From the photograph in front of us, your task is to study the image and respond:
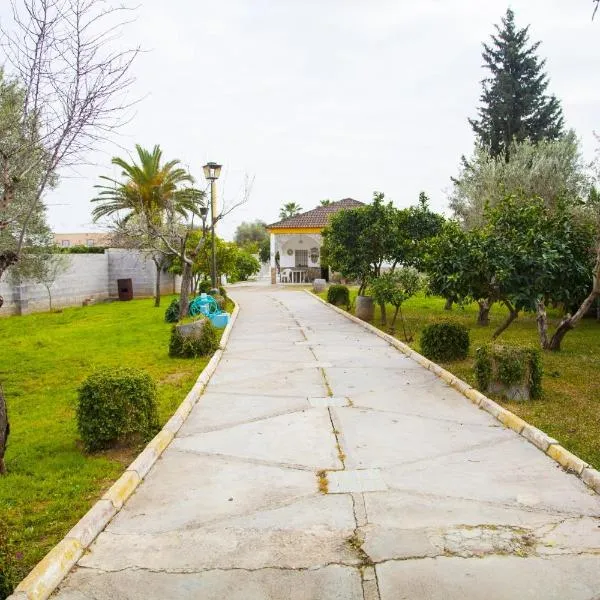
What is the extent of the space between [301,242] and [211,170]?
70.7ft

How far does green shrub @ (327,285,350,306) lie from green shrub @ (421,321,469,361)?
1027 centimetres

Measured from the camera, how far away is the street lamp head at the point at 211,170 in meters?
15.8

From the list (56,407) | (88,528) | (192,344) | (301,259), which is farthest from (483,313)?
(301,259)

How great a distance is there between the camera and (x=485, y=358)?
744 cm

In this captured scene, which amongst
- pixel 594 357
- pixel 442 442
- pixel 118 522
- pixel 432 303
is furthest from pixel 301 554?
pixel 432 303

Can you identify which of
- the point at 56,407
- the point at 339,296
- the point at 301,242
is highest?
the point at 301,242

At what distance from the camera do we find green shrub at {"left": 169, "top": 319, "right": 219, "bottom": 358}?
418 inches

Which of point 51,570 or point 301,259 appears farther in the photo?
point 301,259

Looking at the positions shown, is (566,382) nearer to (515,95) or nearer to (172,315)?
(172,315)

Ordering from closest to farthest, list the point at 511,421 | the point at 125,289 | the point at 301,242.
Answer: the point at 511,421 < the point at 125,289 < the point at 301,242

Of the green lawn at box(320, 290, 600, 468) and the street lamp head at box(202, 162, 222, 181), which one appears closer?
the green lawn at box(320, 290, 600, 468)

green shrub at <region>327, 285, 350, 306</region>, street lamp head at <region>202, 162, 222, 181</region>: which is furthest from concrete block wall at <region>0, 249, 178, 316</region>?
green shrub at <region>327, 285, 350, 306</region>

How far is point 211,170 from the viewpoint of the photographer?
15.9 m

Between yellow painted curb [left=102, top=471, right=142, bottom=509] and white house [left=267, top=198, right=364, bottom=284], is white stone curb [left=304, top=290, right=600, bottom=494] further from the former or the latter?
white house [left=267, top=198, right=364, bottom=284]
